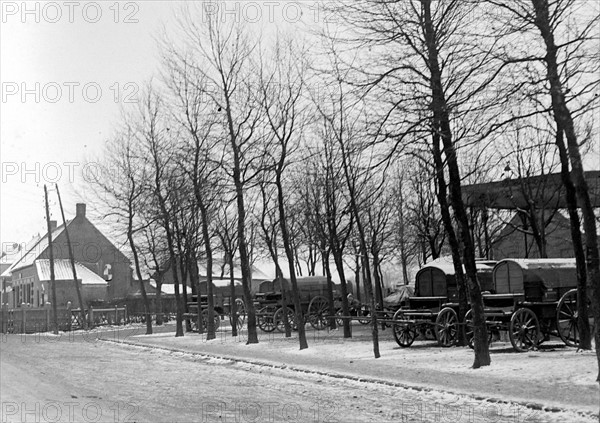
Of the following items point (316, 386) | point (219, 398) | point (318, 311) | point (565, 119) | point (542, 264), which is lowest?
point (316, 386)

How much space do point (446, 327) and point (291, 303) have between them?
1569cm

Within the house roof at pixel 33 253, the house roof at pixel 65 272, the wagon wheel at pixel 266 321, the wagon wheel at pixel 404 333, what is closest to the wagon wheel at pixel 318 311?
the wagon wheel at pixel 266 321

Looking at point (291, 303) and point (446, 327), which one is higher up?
point (291, 303)

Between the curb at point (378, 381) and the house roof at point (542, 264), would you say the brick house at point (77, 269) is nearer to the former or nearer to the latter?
the curb at point (378, 381)

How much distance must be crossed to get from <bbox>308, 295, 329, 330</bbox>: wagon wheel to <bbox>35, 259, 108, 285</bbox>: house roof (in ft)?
114

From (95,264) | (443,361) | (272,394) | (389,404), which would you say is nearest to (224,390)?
(272,394)

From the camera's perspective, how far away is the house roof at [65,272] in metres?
67.7

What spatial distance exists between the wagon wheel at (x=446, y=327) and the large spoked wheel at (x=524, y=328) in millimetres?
2309

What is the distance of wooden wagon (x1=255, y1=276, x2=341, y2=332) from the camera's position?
35.2 m

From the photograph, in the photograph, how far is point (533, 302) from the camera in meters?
21.0

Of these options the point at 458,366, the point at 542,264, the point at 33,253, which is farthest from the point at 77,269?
the point at 458,366

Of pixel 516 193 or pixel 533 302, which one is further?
pixel 516 193

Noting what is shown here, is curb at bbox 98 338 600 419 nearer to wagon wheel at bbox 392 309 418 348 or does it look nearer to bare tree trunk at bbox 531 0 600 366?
bare tree trunk at bbox 531 0 600 366

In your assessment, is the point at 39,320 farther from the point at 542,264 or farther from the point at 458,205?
the point at 458,205
